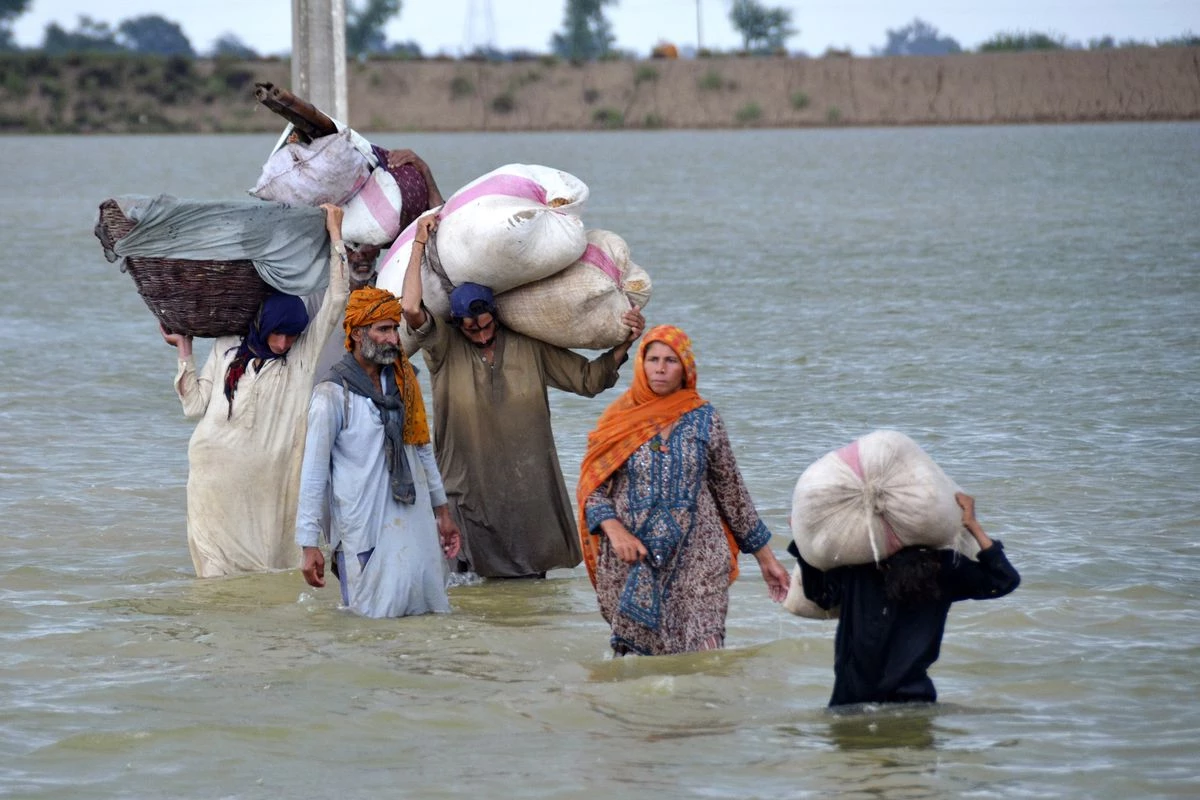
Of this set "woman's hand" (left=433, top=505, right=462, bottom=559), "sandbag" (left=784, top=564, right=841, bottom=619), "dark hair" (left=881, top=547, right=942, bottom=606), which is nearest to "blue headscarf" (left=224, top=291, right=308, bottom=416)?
"woman's hand" (left=433, top=505, right=462, bottom=559)

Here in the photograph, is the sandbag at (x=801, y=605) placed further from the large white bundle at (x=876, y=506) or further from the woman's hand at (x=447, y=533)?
the woman's hand at (x=447, y=533)

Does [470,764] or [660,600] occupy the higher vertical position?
[660,600]

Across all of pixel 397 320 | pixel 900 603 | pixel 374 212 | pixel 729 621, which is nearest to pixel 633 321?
pixel 397 320

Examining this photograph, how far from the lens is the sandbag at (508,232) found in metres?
6.10

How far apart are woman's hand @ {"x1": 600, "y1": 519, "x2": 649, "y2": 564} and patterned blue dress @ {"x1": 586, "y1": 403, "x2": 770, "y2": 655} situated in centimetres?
4

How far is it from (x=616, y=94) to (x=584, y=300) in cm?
8181

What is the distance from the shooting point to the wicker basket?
6.34 metres

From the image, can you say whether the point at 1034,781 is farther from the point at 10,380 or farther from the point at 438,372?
the point at 10,380

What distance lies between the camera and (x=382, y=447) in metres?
5.85

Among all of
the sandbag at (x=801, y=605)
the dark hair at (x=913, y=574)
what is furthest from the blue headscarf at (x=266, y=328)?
the dark hair at (x=913, y=574)

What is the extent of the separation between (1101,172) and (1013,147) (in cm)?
1654

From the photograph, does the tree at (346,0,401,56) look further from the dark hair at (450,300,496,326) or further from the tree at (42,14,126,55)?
the dark hair at (450,300,496,326)

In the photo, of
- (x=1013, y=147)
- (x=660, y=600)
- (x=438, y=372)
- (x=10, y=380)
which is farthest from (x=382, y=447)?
(x=1013, y=147)

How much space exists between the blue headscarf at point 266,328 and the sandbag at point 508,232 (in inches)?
14.9
